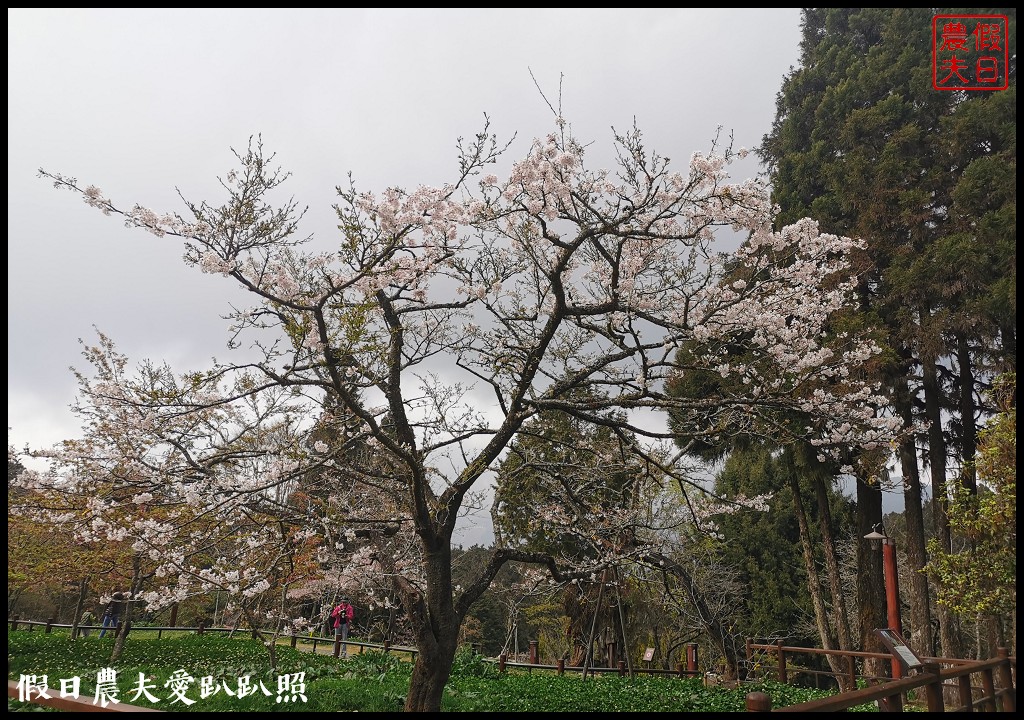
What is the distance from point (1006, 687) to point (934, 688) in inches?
83.6

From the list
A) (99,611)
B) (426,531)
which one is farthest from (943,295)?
(99,611)

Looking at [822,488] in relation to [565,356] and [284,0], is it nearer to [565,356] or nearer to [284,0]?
[565,356]

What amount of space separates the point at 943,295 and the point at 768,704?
9.48 meters

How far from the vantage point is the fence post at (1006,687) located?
566 cm

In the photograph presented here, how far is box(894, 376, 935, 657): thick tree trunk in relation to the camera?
9.77m

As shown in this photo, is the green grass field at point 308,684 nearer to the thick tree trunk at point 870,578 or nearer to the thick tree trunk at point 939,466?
the thick tree trunk at point 870,578

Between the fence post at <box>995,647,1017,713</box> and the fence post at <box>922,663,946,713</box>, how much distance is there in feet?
6.08

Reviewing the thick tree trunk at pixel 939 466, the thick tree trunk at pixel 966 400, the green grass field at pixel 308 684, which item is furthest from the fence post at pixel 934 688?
the thick tree trunk at pixel 966 400

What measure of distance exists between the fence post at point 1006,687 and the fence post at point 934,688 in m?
1.85

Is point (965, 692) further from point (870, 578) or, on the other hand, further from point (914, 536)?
point (870, 578)

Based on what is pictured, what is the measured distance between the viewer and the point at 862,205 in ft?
37.3

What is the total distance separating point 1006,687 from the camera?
5.77 meters

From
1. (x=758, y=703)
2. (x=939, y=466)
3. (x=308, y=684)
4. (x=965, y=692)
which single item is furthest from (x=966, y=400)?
(x=308, y=684)

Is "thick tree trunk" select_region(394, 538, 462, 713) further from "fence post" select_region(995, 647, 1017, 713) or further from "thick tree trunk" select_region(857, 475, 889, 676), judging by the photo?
"thick tree trunk" select_region(857, 475, 889, 676)
